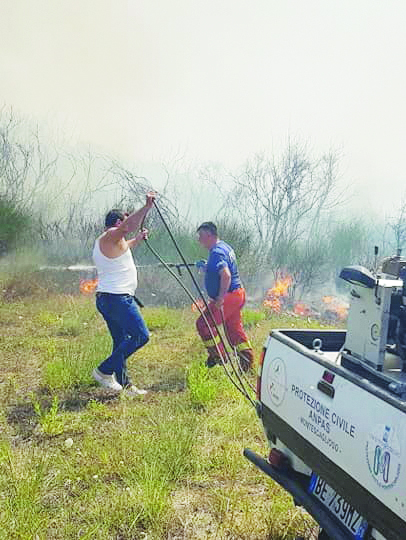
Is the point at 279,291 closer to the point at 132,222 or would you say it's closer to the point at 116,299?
the point at 116,299

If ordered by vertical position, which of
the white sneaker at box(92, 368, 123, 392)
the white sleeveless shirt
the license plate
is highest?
the white sleeveless shirt

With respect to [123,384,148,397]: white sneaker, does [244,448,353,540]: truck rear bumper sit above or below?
above

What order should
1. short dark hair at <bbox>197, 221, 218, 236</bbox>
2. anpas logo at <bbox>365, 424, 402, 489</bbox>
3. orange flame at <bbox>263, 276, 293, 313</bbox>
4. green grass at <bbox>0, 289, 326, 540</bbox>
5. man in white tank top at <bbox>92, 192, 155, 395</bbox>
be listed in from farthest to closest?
orange flame at <bbox>263, 276, 293, 313</bbox>, short dark hair at <bbox>197, 221, 218, 236</bbox>, man in white tank top at <bbox>92, 192, 155, 395</bbox>, green grass at <bbox>0, 289, 326, 540</bbox>, anpas logo at <bbox>365, 424, 402, 489</bbox>

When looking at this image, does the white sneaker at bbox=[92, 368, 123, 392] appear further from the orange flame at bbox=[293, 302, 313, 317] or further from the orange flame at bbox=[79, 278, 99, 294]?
the orange flame at bbox=[293, 302, 313, 317]

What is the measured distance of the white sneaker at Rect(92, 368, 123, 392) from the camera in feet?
17.2

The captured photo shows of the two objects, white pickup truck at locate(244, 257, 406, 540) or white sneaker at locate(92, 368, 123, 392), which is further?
white sneaker at locate(92, 368, 123, 392)

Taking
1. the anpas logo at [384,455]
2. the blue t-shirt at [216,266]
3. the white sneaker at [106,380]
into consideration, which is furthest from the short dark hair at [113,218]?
the anpas logo at [384,455]

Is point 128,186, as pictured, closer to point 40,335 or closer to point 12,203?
point 12,203

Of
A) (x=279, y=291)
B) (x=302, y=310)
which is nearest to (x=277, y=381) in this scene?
(x=302, y=310)

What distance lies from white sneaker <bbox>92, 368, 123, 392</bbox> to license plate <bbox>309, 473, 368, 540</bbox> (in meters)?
2.85

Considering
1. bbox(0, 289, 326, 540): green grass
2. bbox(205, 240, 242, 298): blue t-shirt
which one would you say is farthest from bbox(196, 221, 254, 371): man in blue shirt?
bbox(0, 289, 326, 540): green grass

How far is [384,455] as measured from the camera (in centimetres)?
206

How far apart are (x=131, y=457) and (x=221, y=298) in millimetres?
2384

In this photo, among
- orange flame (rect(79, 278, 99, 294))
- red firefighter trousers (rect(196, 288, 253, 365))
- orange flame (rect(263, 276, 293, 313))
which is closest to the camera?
red firefighter trousers (rect(196, 288, 253, 365))
